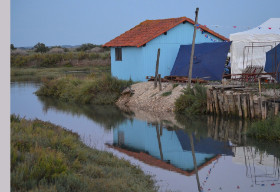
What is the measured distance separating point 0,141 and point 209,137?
420 inches

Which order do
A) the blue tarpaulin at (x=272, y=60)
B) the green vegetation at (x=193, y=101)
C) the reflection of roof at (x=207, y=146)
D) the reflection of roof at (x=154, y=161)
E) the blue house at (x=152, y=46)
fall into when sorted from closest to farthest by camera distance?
the reflection of roof at (x=154, y=161)
the reflection of roof at (x=207, y=146)
the green vegetation at (x=193, y=101)
the blue tarpaulin at (x=272, y=60)
the blue house at (x=152, y=46)

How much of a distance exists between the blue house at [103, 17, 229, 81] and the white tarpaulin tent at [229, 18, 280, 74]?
2147 mm

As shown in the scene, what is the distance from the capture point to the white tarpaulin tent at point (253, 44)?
79.5 feet

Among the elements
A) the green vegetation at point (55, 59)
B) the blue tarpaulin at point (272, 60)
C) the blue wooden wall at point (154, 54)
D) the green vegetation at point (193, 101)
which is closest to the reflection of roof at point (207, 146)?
the green vegetation at point (193, 101)

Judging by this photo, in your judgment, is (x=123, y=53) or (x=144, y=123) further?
(x=123, y=53)

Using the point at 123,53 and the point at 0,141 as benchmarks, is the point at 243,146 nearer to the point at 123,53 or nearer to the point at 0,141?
the point at 0,141

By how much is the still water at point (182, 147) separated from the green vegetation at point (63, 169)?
995 mm

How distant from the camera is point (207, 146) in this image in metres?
13.6

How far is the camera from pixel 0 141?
5.19 m

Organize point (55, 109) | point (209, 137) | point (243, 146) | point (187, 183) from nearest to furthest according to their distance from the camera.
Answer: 1. point (187, 183)
2. point (243, 146)
3. point (209, 137)
4. point (55, 109)

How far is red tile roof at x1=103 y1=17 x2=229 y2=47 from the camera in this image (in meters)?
26.9

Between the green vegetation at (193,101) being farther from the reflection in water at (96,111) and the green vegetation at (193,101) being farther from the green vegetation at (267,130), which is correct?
the green vegetation at (267,130)

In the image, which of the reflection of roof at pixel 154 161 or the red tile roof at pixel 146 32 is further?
the red tile roof at pixel 146 32

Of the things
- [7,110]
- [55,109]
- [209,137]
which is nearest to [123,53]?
[55,109]
